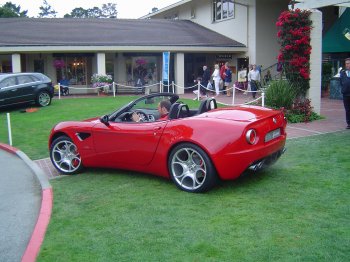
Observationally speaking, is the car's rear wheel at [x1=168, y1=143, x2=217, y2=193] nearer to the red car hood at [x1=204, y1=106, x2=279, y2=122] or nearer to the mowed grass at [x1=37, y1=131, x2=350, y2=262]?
the mowed grass at [x1=37, y1=131, x2=350, y2=262]

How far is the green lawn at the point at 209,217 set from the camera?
13.1ft

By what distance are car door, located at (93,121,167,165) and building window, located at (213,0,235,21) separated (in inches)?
846

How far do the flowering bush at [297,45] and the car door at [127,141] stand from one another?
8128 millimetres

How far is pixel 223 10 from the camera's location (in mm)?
28953

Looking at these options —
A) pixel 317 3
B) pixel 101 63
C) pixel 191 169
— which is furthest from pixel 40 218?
pixel 101 63

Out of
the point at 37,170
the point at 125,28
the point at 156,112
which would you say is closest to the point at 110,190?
the point at 156,112

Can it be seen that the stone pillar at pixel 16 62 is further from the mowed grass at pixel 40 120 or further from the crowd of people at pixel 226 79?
the crowd of people at pixel 226 79

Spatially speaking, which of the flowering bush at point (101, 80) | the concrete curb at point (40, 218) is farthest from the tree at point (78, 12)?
the concrete curb at point (40, 218)

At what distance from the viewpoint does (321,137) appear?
972 centimetres

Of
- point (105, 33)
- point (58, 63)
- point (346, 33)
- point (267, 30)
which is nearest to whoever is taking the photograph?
point (346, 33)

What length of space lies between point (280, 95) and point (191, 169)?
7675 millimetres

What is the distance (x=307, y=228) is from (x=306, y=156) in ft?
11.6

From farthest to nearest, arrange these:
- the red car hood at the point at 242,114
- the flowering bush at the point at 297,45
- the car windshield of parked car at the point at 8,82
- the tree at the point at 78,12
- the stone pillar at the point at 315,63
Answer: the tree at the point at 78,12 < the car windshield of parked car at the point at 8,82 < the stone pillar at the point at 315,63 < the flowering bush at the point at 297,45 < the red car hood at the point at 242,114

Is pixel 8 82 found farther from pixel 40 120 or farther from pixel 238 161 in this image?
pixel 238 161
